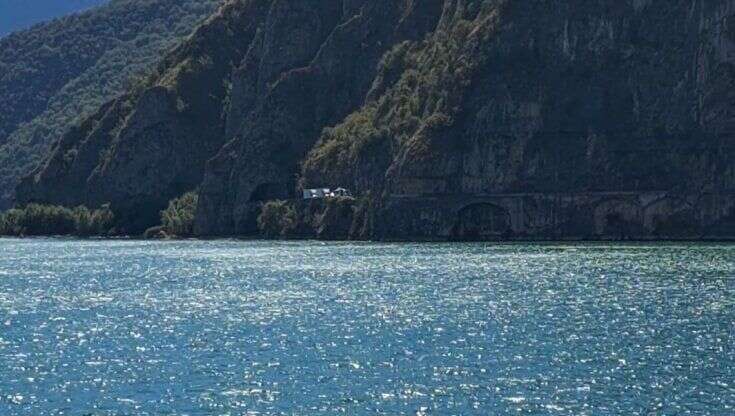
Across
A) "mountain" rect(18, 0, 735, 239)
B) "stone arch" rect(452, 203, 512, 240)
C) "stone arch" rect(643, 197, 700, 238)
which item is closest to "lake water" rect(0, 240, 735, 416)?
"stone arch" rect(643, 197, 700, 238)

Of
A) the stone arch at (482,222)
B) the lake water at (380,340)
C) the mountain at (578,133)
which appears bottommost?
the lake water at (380,340)

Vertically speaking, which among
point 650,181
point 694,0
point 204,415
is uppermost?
point 694,0

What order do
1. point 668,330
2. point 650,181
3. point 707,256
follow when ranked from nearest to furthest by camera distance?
point 668,330, point 707,256, point 650,181

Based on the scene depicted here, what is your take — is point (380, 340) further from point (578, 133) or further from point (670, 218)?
point (578, 133)

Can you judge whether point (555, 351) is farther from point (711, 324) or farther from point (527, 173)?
point (527, 173)

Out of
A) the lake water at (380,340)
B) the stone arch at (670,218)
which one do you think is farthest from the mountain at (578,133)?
the lake water at (380,340)

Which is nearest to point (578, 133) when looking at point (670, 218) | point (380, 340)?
point (670, 218)

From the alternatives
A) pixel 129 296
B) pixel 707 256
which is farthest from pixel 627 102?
pixel 129 296

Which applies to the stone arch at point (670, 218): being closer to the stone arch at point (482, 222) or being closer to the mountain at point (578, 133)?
the mountain at point (578, 133)
